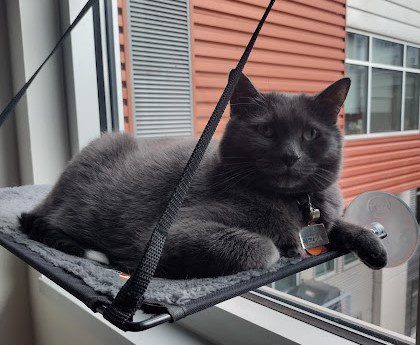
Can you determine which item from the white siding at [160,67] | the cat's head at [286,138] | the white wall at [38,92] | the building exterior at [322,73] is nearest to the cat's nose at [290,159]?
the cat's head at [286,138]

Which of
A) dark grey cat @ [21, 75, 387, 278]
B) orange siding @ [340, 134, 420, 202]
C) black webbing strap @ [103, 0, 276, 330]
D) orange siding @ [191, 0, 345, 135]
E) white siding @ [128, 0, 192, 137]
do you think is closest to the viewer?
black webbing strap @ [103, 0, 276, 330]

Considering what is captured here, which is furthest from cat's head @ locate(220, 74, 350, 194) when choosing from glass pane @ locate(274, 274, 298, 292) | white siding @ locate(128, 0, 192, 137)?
white siding @ locate(128, 0, 192, 137)

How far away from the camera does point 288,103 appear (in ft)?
2.09

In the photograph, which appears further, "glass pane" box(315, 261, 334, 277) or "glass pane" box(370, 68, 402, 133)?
"glass pane" box(315, 261, 334, 277)

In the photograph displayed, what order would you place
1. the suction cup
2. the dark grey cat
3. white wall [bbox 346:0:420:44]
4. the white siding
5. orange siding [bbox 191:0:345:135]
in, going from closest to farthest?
the dark grey cat → the suction cup → white wall [bbox 346:0:420:44] → orange siding [bbox 191:0:345:135] → the white siding

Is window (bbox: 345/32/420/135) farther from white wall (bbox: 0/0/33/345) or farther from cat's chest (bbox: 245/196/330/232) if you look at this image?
white wall (bbox: 0/0/33/345)

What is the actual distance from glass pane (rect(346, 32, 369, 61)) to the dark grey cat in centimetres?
48

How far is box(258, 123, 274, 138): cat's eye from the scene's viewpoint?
0.62 meters

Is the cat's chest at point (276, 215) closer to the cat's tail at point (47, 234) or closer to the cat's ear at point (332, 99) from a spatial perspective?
the cat's ear at point (332, 99)

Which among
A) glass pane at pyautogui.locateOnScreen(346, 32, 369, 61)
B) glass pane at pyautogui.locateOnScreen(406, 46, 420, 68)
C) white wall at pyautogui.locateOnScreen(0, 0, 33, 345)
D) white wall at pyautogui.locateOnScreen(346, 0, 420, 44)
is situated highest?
white wall at pyautogui.locateOnScreen(346, 0, 420, 44)

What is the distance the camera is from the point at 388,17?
93 cm

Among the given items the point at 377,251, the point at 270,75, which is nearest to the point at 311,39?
the point at 270,75

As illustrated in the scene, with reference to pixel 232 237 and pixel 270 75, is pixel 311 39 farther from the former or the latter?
pixel 232 237

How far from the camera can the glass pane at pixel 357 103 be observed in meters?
1.03
